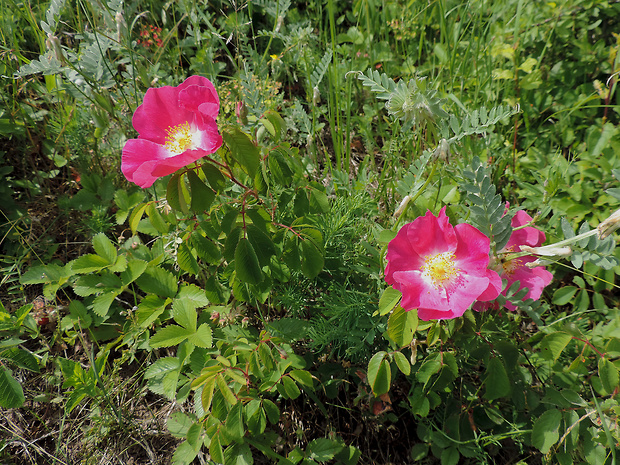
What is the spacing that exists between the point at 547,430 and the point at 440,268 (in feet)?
2.00

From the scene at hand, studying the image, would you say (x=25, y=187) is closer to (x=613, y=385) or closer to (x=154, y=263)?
(x=154, y=263)

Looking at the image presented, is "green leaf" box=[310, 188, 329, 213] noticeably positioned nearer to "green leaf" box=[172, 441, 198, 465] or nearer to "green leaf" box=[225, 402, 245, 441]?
"green leaf" box=[225, 402, 245, 441]

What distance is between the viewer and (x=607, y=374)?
1.28 m

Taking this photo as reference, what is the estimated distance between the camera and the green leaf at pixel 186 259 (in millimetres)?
1390

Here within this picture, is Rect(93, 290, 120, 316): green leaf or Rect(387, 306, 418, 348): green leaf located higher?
Rect(387, 306, 418, 348): green leaf

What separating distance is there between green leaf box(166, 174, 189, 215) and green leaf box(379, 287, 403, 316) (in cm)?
59

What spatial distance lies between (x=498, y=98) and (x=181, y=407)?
2138mm

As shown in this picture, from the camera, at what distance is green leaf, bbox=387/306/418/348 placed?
1.18m

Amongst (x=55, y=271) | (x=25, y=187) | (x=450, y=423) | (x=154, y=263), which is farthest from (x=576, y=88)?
(x=25, y=187)

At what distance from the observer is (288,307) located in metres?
1.67

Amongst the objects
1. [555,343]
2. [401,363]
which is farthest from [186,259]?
[555,343]

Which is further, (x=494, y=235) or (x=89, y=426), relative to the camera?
(x=89, y=426)

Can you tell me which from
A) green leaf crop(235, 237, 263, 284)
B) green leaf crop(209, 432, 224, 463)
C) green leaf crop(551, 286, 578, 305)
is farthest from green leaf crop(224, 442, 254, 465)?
green leaf crop(551, 286, 578, 305)

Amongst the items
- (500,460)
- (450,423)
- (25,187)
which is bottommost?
(500,460)
